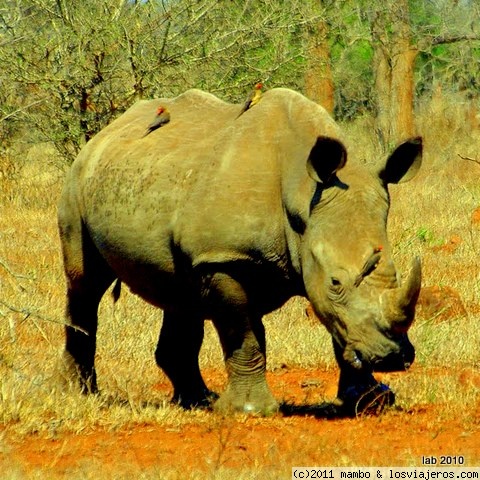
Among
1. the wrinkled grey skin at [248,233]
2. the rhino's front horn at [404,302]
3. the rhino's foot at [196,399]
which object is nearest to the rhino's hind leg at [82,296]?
the wrinkled grey skin at [248,233]

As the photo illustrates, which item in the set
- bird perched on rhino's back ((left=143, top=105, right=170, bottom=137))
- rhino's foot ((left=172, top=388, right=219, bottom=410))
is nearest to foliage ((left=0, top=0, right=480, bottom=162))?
bird perched on rhino's back ((left=143, top=105, right=170, bottom=137))

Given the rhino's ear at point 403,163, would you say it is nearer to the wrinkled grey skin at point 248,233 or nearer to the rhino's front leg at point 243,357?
the wrinkled grey skin at point 248,233

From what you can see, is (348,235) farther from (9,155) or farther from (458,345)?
(9,155)

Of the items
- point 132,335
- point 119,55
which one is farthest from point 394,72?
point 132,335

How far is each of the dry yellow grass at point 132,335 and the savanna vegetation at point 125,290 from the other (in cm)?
2

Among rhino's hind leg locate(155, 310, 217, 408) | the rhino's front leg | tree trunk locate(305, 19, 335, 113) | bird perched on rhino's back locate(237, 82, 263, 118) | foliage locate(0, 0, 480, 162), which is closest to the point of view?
the rhino's front leg

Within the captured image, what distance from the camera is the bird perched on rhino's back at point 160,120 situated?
7102 mm

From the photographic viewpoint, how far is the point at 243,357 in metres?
6.37

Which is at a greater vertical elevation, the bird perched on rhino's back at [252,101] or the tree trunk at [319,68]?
the bird perched on rhino's back at [252,101]

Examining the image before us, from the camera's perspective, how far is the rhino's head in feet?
18.4

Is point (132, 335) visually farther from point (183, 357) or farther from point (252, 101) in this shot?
point (252, 101)

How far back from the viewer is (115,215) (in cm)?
685

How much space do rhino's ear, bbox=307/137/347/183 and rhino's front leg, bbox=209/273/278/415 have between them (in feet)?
2.58

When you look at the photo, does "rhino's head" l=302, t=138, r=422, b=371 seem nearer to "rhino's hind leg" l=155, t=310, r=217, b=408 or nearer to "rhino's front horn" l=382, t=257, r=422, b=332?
→ "rhino's front horn" l=382, t=257, r=422, b=332
